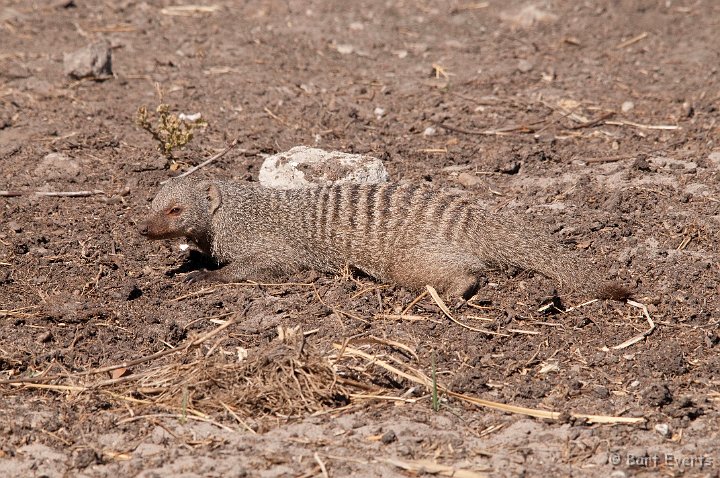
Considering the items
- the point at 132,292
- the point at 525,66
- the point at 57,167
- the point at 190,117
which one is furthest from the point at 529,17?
the point at 132,292

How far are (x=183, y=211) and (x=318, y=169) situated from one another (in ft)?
2.92

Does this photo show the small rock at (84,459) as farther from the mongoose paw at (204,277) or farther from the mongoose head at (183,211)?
the mongoose head at (183,211)

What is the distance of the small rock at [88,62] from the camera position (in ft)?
21.9

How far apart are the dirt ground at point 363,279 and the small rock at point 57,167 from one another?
0.08 ft

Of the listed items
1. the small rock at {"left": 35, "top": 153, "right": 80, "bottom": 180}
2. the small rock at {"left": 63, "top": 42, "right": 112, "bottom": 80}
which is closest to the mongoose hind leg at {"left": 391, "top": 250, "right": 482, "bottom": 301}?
the small rock at {"left": 35, "top": 153, "right": 80, "bottom": 180}

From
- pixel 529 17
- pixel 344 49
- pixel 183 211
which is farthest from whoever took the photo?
pixel 529 17

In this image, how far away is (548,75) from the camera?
7043mm

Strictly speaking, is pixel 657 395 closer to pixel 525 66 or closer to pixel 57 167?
pixel 57 167

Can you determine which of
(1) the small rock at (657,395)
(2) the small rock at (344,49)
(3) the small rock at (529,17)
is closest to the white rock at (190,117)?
(2) the small rock at (344,49)

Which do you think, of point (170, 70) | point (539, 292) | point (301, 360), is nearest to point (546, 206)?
point (539, 292)

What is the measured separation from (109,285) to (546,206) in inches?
95.6

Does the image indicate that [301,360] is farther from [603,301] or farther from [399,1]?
[399,1]

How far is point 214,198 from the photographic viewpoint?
4922 mm

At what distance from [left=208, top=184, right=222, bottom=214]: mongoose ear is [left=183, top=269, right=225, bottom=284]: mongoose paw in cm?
36
